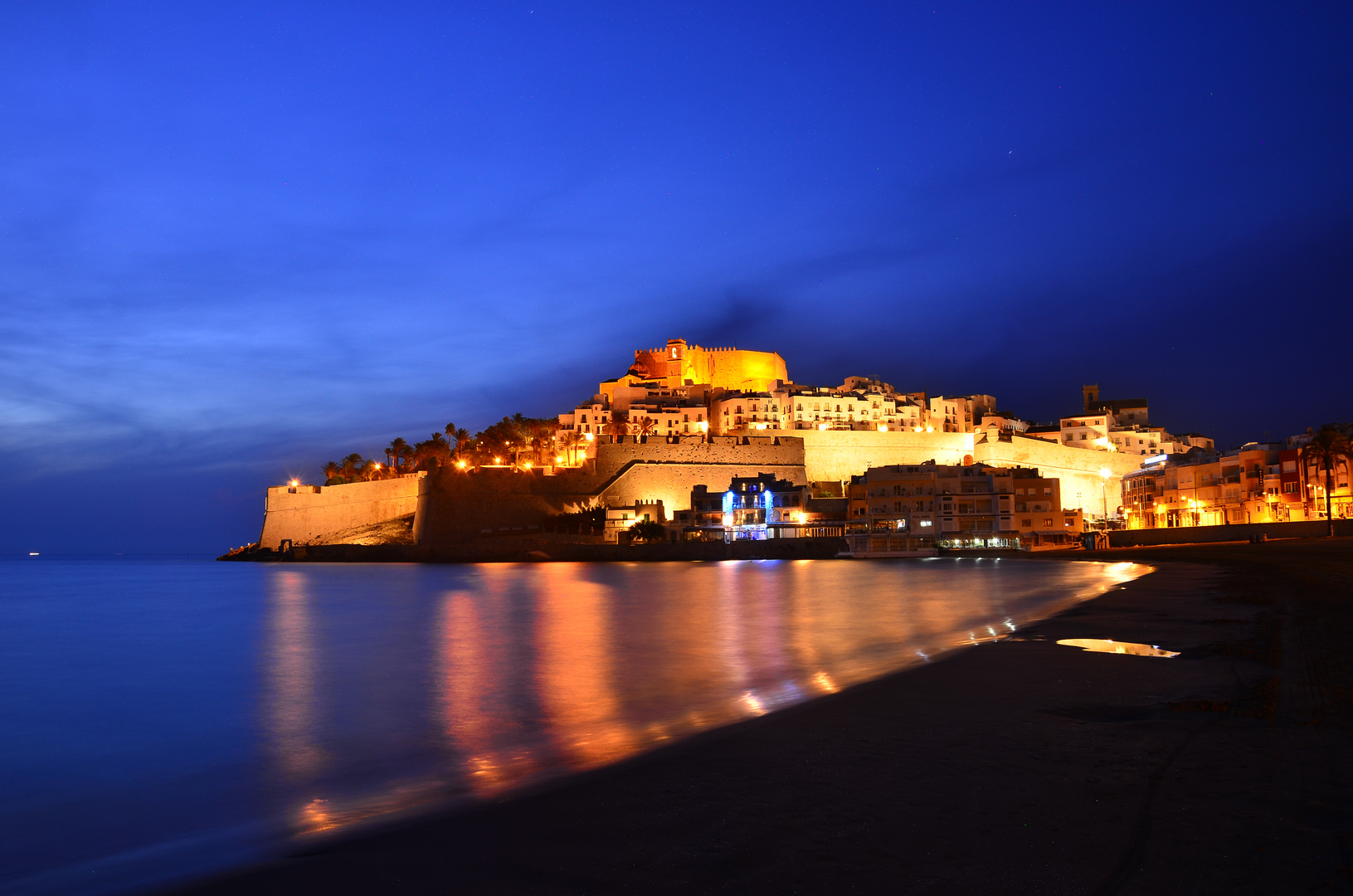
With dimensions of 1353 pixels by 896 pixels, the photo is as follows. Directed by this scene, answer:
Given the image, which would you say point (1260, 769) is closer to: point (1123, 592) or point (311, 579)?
point (1123, 592)

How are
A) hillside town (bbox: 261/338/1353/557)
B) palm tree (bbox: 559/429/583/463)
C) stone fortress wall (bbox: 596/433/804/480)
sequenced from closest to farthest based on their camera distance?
hillside town (bbox: 261/338/1353/557) → stone fortress wall (bbox: 596/433/804/480) → palm tree (bbox: 559/429/583/463)

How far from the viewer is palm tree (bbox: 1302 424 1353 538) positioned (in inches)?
1204

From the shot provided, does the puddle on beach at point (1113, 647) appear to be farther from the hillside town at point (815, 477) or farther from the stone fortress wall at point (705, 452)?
the stone fortress wall at point (705, 452)

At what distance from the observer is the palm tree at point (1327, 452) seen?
30591 millimetres

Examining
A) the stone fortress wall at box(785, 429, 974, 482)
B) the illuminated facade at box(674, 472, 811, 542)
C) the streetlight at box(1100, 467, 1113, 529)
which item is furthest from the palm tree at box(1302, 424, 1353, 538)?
the illuminated facade at box(674, 472, 811, 542)

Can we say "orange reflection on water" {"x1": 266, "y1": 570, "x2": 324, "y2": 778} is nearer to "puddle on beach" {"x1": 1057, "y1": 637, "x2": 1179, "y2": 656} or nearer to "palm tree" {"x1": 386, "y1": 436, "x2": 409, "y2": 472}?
"puddle on beach" {"x1": 1057, "y1": 637, "x2": 1179, "y2": 656}

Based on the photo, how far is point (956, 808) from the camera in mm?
3205

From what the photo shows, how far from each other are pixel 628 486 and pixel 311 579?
1686 centimetres

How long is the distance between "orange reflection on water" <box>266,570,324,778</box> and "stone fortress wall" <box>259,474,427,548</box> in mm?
26525

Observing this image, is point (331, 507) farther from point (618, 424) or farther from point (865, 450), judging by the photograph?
point (865, 450)

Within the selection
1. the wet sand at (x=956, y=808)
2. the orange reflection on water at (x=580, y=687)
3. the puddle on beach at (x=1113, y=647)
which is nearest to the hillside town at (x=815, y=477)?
the orange reflection on water at (x=580, y=687)

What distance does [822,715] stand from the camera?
18.4 feet

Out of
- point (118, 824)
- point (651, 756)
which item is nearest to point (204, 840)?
point (118, 824)

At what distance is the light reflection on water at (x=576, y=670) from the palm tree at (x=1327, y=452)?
14278mm
